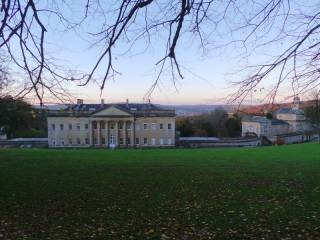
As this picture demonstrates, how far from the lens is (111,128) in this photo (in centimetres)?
9075

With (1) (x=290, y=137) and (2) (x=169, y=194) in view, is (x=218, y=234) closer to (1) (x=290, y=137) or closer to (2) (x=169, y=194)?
(2) (x=169, y=194)

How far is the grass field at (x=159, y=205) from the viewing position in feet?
25.0

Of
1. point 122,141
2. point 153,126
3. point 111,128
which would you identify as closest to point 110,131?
point 111,128

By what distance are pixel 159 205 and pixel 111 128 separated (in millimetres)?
81441

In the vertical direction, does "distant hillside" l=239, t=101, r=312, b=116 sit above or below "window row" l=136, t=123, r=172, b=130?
below

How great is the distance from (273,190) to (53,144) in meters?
78.8

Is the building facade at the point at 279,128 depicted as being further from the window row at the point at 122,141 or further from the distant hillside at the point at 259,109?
the distant hillside at the point at 259,109

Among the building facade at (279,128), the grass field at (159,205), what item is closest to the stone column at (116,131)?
the building facade at (279,128)

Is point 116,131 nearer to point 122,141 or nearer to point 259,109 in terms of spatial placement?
point 122,141

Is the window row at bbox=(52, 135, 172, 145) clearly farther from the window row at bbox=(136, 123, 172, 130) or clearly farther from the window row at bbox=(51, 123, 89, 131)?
the window row at bbox=(51, 123, 89, 131)

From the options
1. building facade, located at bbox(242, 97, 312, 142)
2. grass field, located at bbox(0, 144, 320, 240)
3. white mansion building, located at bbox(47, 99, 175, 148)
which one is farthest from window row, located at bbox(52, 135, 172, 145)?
grass field, located at bbox(0, 144, 320, 240)

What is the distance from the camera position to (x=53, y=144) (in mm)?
Answer: 87562

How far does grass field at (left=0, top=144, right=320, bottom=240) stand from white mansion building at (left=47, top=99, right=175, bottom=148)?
242ft

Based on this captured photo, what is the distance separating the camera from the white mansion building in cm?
8938
